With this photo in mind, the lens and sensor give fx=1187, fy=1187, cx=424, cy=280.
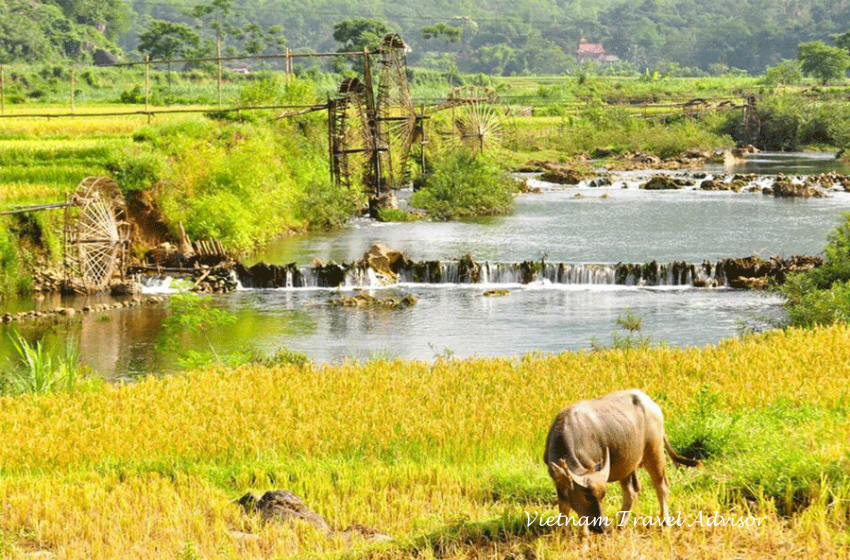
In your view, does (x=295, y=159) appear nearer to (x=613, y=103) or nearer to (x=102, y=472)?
(x=102, y=472)

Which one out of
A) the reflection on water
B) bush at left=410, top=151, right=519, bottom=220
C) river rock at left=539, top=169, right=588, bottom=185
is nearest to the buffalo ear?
bush at left=410, top=151, right=519, bottom=220

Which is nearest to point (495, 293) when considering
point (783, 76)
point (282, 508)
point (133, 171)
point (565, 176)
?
point (133, 171)

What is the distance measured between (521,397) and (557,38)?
17362 cm

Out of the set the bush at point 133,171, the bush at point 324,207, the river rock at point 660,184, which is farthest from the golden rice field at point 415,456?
the river rock at point 660,184

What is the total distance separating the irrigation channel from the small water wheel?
1.04 metres

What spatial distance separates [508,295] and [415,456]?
1709 cm

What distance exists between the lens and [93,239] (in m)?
28.6

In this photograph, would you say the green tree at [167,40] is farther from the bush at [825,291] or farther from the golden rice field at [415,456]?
the golden rice field at [415,456]

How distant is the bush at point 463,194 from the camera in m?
43.6

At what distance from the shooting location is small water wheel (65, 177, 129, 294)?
28047 millimetres

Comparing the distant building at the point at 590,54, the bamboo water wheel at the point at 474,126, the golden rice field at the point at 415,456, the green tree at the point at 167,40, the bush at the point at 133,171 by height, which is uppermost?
the distant building at the point at 590,54

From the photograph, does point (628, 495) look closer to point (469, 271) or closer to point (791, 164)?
point (469, 271)

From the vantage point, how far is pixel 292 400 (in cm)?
1491

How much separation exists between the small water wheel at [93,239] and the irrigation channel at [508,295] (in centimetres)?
104
